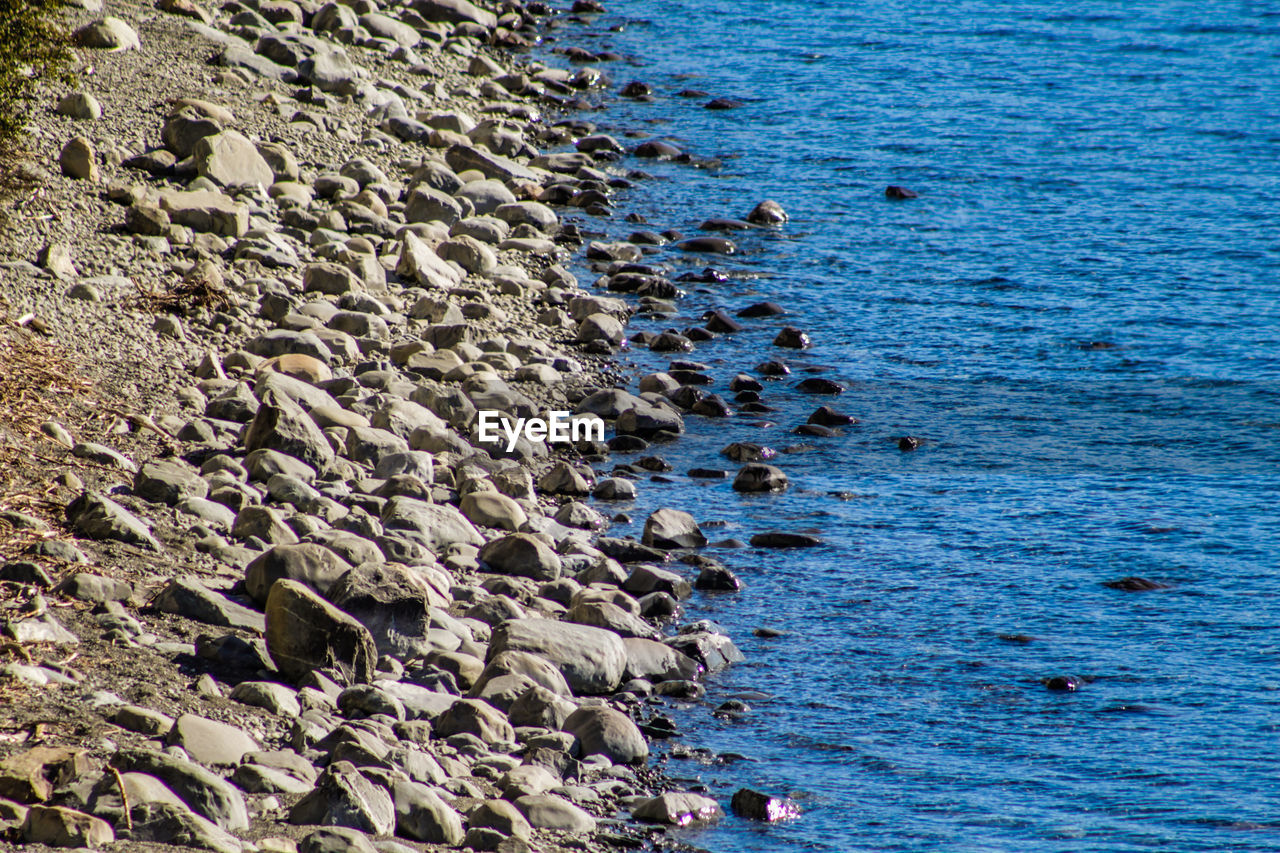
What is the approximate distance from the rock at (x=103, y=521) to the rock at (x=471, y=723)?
1.49 metres

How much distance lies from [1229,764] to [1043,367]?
182 inches

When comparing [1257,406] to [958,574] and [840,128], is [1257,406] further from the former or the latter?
[840,128]

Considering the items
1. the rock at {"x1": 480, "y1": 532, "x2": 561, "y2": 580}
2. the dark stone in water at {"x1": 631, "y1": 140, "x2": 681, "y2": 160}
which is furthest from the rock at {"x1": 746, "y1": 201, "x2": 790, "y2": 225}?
the rock at {"x1": 480, "y1": 532, "x2": 561, "y2": 580}

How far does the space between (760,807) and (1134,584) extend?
2.81 meters

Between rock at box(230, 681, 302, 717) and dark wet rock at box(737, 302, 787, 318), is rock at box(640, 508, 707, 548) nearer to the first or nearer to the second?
rock at box(230, 681, 302, 717)

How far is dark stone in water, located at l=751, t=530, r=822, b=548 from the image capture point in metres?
7.38

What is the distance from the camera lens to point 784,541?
24.2 ft

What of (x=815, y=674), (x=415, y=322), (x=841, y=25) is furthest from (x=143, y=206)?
(x=841, y=25)

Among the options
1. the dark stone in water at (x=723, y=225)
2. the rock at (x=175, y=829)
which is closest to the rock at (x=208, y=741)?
the rock at (x=175, y=829)

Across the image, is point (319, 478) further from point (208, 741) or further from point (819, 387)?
point (819, 387)

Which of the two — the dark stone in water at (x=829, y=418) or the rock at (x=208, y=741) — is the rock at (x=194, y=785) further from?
the dark stone in water at (x=829, y=418)

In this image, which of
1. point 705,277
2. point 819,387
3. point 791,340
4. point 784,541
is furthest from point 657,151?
point 784,541

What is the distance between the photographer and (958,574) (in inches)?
279

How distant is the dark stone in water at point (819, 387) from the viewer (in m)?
9.30
